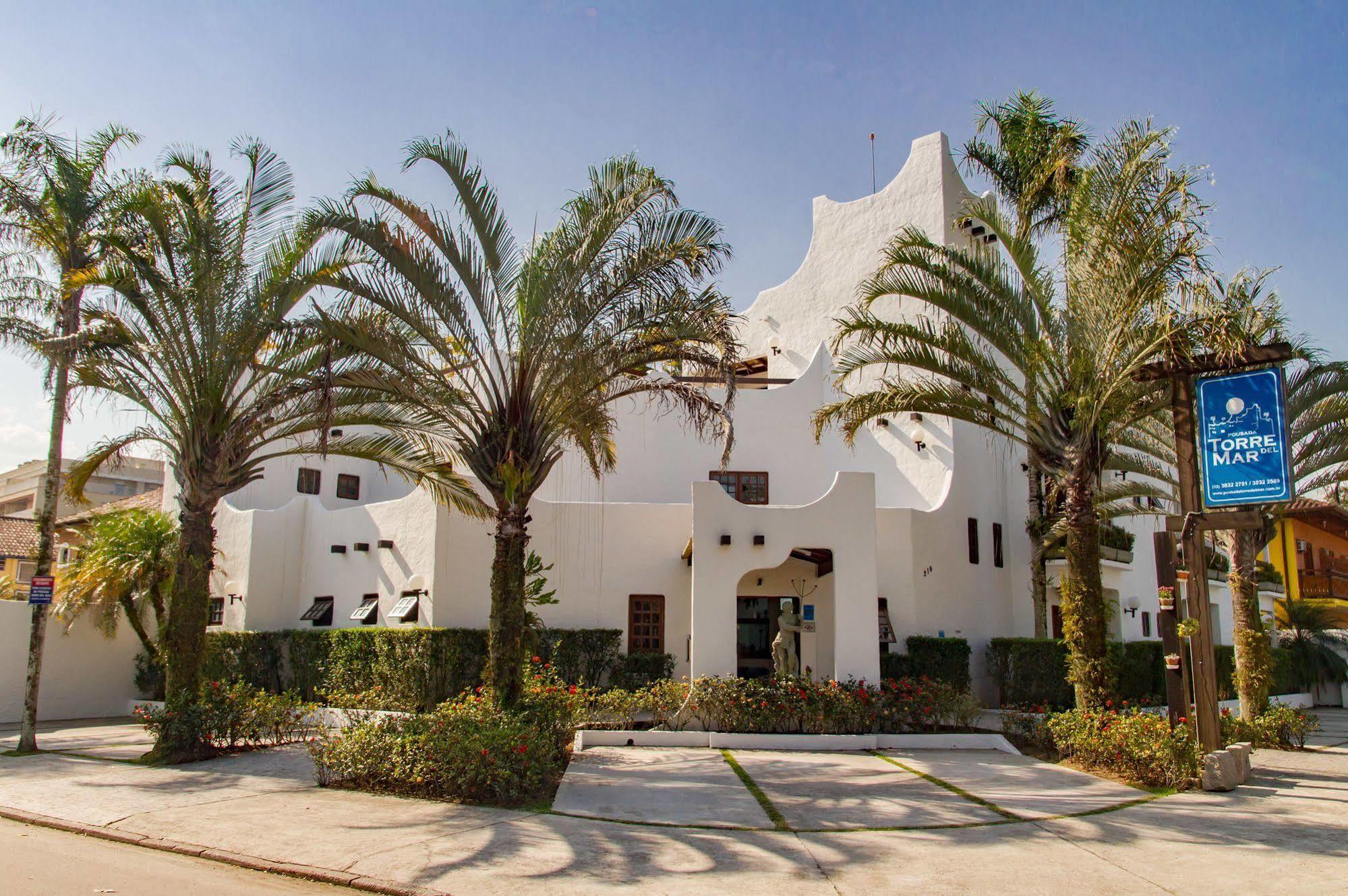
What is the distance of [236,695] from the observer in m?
13.1

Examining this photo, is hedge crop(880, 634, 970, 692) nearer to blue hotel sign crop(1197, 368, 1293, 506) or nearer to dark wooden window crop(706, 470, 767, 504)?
dark wooden window crop(706, 470, 767, 504)

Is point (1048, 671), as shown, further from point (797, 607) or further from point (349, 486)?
point (349, 486)

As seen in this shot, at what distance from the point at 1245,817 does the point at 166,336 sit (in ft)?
45.7

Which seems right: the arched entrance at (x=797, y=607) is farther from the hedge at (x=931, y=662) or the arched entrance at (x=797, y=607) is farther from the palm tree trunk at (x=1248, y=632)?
the palm tree trunk at (x=1248, y=632)

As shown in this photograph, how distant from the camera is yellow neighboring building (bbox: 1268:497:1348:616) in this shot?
34656mm

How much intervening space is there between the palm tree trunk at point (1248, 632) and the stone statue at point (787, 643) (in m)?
7.22

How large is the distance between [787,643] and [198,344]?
10807 millimetres

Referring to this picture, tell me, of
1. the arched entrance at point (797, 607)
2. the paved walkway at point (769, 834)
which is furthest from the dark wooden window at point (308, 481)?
the paved walkway at point (769, 834)

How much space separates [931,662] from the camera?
57.5 ft

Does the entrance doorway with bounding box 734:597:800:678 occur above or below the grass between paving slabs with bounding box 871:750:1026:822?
above

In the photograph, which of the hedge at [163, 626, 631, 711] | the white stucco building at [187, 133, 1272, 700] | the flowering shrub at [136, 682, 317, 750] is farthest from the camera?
the hedge at [163, 626, 631, 711]

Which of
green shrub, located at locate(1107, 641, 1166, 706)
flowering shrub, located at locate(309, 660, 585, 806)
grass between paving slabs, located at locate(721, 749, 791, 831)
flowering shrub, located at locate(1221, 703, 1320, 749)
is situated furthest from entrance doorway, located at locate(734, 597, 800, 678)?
flowering shrub, located at locate(309, 660, 585, 806)

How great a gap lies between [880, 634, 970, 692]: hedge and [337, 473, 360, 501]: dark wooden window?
15.1m

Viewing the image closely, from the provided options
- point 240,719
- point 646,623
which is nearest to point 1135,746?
point 646,623
